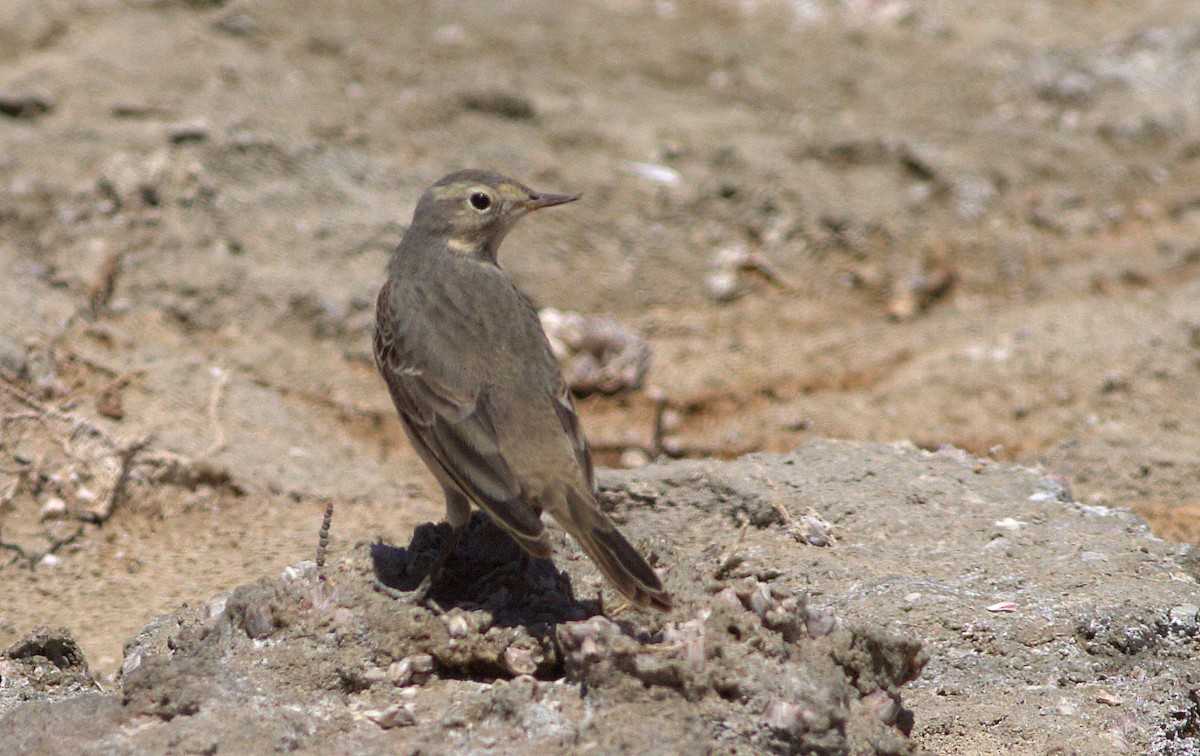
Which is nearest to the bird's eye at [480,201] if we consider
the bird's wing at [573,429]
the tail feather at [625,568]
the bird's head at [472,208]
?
the bird's head at [472,208]

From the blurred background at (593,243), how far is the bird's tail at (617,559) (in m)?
1.92

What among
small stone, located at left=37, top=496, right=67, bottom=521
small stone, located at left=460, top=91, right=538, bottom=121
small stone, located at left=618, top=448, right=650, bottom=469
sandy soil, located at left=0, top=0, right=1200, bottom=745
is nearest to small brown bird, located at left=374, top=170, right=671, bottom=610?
sandy soil, located at left=0, top=0, right=1200, bottom=745

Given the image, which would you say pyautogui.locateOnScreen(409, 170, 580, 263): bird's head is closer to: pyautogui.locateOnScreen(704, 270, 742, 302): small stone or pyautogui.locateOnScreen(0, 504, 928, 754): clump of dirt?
pyautogui.locateOnScreen(0, 504, 928, 754): clump of dirt

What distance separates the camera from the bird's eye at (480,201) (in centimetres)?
614

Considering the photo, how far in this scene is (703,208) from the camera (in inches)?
358

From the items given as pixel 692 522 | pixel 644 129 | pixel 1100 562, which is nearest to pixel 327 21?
pixel 644 129

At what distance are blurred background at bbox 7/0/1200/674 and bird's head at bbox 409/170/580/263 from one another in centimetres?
137

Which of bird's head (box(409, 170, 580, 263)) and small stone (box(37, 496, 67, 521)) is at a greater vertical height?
bird's head (box(409, 170, 580, 263))

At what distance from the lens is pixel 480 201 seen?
615 centimetres

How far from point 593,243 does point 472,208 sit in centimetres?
274

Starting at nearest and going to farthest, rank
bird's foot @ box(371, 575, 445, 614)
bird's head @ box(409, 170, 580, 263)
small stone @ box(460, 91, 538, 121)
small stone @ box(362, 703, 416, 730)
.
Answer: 1. small stone @ box(362, 703, 416, 730)
2. bird's foot @ box(371, 575, 445, 614)
3. bird's head @ box(409, 170, 580, 263)
4. small stone @ box(460, 91, 538, 121)

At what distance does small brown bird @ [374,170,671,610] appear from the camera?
4555mm

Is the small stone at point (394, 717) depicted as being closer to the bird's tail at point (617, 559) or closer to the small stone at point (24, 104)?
the bird's tail at point (617, 559)

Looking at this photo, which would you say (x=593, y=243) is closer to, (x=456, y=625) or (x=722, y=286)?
(x=722, y=286)
